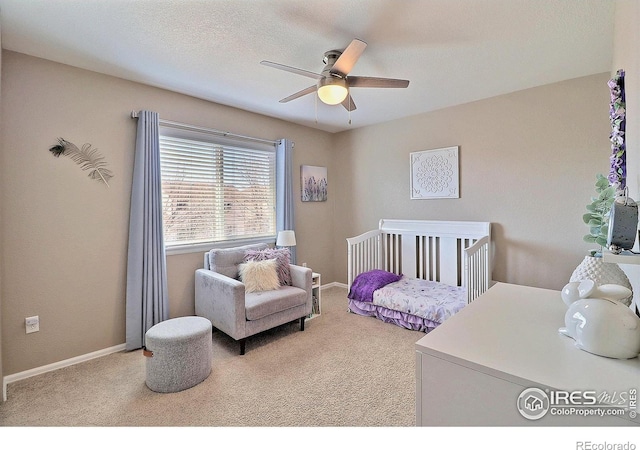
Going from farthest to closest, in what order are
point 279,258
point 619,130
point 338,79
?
point 279,258 < point 338,79 < point 619,130

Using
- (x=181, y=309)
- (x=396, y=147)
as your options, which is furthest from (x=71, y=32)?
(x=396, y=147)

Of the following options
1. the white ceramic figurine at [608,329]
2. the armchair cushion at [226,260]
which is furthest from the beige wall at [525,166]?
the white ceramic figurine at [608,329]

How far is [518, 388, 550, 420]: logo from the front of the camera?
2.52ft

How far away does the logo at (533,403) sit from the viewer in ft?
2.52

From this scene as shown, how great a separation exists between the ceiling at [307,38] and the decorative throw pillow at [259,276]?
1.84 metres

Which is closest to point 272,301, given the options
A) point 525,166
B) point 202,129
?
point 202,129

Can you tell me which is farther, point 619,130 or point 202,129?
point 202,129

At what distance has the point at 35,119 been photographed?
2.25 meters

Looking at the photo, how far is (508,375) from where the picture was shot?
82 centimetres

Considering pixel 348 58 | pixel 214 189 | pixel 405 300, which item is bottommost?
pixel 405 300

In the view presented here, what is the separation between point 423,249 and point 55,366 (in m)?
3.97

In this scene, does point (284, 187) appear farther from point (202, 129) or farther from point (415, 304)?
point (415, 304)

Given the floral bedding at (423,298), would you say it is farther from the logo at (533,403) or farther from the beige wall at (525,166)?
the logo at (533,403)

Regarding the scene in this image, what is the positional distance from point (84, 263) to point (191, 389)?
1.47 m
